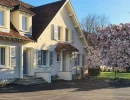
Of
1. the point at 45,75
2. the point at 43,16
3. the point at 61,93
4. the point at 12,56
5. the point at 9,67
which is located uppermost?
the point at 43,16

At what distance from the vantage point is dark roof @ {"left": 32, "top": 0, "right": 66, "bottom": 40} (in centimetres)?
2521

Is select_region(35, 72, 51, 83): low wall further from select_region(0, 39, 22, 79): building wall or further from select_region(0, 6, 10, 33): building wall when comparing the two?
select_region(0, 6, 10, 33): building wall

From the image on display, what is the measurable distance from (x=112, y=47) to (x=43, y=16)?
8427 millimetres

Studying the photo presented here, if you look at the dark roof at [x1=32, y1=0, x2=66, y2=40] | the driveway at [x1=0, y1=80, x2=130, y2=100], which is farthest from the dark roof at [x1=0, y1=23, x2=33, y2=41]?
the driveway at [x1=0, y1=80, x2=130, y2=100]

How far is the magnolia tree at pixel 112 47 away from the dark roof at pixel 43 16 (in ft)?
22.3

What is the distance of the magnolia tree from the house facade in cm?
178

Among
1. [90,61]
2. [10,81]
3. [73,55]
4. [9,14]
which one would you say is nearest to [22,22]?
[9,14]

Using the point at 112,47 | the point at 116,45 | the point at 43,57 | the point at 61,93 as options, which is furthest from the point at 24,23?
the point at 116,45

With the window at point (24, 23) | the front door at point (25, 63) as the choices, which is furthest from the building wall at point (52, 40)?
the window at point (24, 23)

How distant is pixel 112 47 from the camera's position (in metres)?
29.7

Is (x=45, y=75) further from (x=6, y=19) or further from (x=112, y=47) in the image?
(x=112, y=47)

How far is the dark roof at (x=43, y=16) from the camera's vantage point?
25214 millimetres

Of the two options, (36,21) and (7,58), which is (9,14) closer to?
(7,58)

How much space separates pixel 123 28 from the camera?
98.7ft
